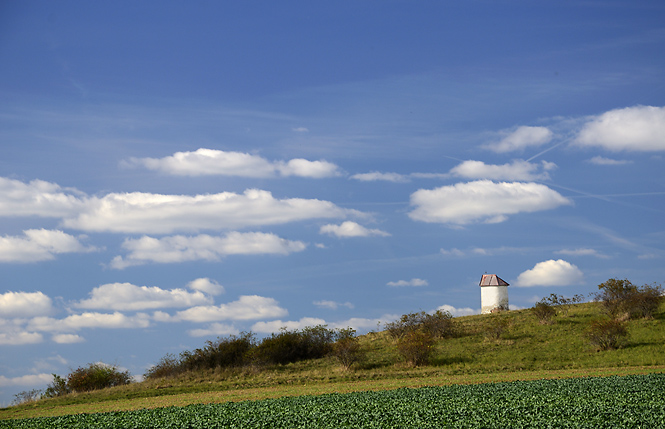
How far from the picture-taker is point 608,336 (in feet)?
156

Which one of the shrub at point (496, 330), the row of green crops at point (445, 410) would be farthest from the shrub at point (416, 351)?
the row of green crops at point (445, 410)

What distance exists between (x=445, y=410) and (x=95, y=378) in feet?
127

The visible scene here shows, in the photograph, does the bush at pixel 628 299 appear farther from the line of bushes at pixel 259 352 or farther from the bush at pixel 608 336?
the line of bushes at pixel 259 352

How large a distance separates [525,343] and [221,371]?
27974 millimetres

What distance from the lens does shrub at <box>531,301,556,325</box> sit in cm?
6074

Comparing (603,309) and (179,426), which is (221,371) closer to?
(179,426)

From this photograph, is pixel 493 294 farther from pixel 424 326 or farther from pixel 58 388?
pixel 58 388

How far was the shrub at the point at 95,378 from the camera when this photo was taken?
1964 inches

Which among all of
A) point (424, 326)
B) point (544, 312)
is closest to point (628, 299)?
point (544, 312)

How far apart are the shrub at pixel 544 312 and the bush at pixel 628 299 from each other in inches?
223

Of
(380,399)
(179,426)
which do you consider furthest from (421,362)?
(179,426)

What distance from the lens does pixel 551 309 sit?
62.0 meters

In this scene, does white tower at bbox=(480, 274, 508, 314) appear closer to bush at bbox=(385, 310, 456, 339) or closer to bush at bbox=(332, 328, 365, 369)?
bush at bbox=(385, 310, 456, 339)

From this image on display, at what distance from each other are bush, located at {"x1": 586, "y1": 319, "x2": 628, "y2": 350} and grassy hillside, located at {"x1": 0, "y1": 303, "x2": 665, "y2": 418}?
0.80 meters
